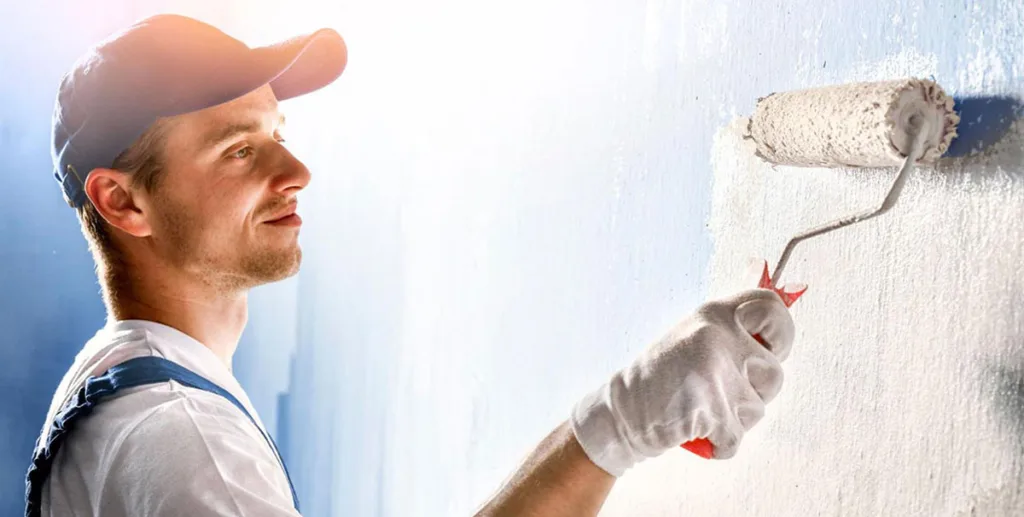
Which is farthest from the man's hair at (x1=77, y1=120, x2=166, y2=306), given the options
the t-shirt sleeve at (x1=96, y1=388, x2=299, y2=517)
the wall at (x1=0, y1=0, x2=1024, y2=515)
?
the wall at (x1=0, y1=0, x2=1024, y2=515)

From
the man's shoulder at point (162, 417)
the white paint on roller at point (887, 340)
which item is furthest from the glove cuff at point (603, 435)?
the man's shoulder at point (162, 417)

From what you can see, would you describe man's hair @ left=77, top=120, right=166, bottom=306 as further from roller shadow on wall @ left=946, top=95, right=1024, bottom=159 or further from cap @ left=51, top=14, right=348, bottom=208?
roller shadow on wall @ left=946, top=95, right=1024, bottom=159

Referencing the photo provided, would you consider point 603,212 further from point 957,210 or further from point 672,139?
point 957,210

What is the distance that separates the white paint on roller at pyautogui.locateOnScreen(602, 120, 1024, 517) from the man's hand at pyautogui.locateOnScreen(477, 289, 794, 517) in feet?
0.35

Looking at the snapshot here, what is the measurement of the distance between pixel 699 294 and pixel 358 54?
1.29 metres

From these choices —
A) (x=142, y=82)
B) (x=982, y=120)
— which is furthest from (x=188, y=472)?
(x=982, y=120)

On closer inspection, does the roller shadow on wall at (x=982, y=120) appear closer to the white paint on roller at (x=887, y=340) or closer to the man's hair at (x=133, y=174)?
the white paint on roller at (x=887, y=340)

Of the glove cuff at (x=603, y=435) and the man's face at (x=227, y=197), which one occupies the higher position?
the man's face at (x=227, y=197)

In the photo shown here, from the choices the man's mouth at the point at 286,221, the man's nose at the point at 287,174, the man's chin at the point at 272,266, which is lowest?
the man's chin at the point at 272,266

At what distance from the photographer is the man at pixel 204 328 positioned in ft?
2.82

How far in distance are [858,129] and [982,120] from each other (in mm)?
107

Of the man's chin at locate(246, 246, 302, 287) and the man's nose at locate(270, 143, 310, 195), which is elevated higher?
the man's nose at locate(270, 143, 310, 195)

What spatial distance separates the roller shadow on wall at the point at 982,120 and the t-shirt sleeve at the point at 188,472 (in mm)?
722

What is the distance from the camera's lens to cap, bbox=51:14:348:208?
3.85ft
